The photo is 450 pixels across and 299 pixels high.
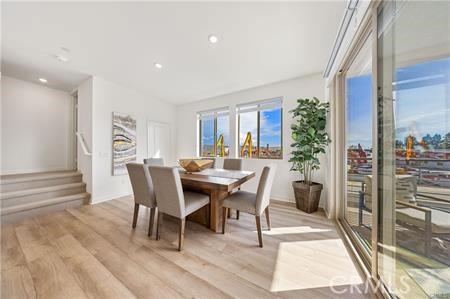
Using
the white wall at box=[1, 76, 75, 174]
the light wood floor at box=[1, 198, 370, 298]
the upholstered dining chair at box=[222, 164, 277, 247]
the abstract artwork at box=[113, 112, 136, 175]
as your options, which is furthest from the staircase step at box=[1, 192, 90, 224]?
the upholstered dining chair at box=[222, 164, 277, 247]

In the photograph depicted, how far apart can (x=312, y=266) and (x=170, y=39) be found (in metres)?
3.12

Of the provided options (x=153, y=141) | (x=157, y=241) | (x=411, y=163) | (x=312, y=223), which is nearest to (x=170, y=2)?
(x=411, y=163)

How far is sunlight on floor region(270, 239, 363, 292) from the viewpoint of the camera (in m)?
1.33

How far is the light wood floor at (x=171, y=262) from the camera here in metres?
1.26

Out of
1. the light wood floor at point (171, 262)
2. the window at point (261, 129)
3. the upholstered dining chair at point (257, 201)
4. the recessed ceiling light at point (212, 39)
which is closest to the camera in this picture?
the light wood floor at point (171, 262)

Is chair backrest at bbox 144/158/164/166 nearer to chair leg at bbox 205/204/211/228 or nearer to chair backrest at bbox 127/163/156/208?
chair backrest at bbox 127/163/156/208

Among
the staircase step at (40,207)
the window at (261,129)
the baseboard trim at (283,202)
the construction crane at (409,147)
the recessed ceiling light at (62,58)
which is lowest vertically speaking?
the baseboard trim at (283,202)

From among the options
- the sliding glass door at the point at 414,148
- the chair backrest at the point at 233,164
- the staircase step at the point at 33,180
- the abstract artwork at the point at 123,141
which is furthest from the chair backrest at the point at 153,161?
the sliding glass door at the point at 414,148

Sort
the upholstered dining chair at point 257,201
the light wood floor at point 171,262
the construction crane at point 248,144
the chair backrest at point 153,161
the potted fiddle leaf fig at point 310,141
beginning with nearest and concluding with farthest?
the light wood floor at point 171,262 < the upholstered dining chair at point 257,201 < the potted fiddle leaf fig at point 310,141 < the chair backrest at point 153,161 < the construction crane at point 248,144

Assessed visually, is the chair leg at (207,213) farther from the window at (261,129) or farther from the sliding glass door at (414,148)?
the window at (261,129)

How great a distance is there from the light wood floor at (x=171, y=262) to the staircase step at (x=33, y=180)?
90cm

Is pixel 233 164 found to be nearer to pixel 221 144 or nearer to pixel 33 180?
pixel 221 144

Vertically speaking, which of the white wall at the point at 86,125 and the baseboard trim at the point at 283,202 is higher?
the white wall at the point at 86,125

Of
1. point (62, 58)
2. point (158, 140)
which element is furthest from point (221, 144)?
point (62, 58)
